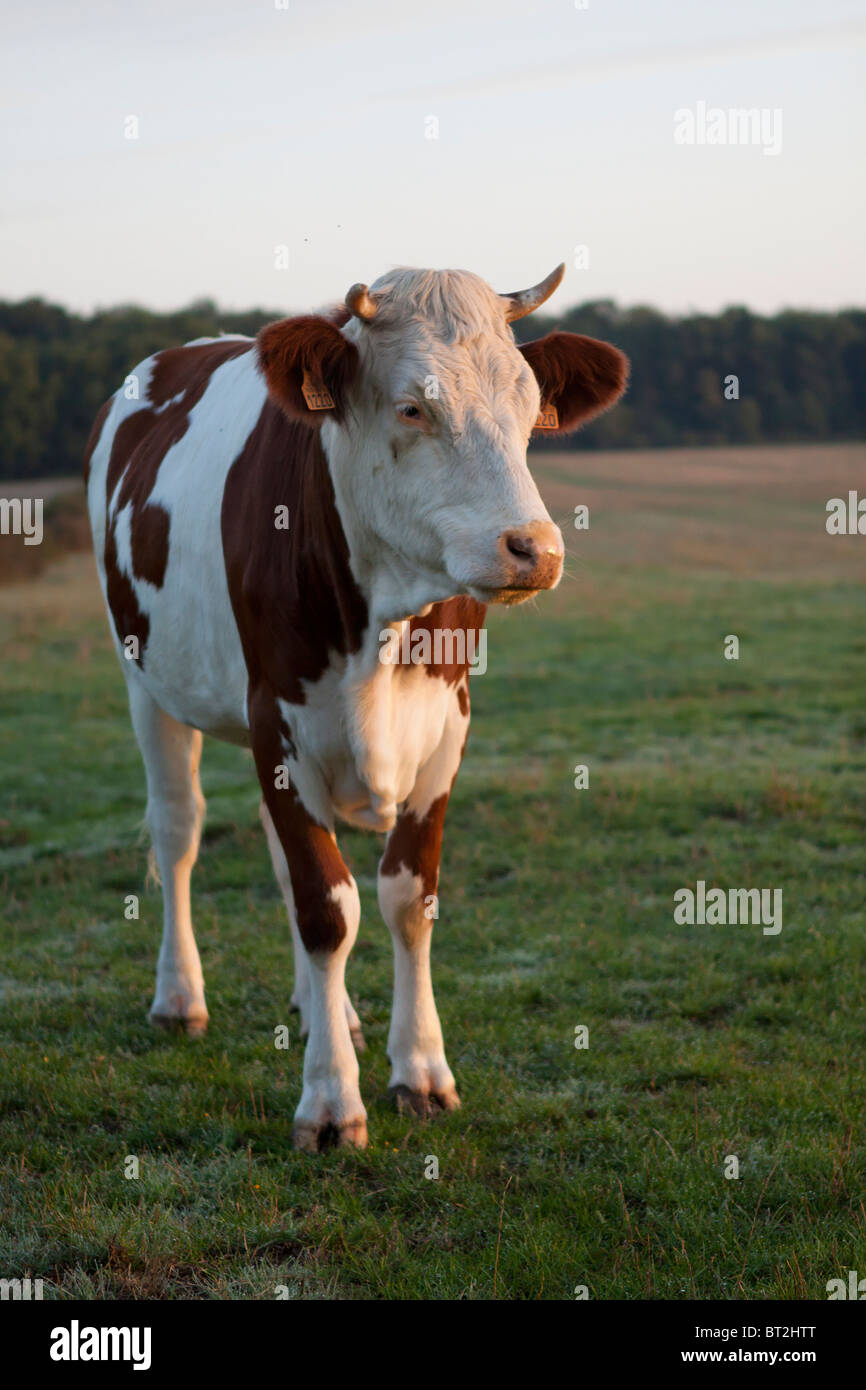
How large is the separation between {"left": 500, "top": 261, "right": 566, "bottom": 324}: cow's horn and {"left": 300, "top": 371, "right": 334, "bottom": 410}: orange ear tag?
0.61m

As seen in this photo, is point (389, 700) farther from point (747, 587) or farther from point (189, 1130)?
point (747, 587)

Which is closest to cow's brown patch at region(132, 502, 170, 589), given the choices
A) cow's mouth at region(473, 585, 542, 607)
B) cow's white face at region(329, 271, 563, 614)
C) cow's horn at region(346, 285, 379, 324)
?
cow's white face at region(329, 271, 563, 614)

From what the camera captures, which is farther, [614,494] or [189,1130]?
[614,494]

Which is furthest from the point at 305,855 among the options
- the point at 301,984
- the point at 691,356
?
the point at 691,356

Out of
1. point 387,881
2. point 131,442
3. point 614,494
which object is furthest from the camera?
point 614,494

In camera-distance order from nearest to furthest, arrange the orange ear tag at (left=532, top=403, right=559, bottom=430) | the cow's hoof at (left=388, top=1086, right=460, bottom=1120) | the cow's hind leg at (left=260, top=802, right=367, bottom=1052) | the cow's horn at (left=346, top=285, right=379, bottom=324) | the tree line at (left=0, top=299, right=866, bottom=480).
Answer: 1. the cow's horn at (left=346, top=285, right=379, bottom=324)
2. the orange ear tag at (left=532, top=403, right=559, bottom=430)
3. the cow's hoof at (left=388, top=1086, right=460, bottom=1120)
4. the cow's hind leg at (left=260, top=802, right=367, bottom=1052)
5. the tree line at (left=0, top=299, right=866, bottom=480)

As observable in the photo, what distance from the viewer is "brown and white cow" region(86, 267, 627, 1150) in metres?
3.85

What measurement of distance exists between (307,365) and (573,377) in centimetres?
100

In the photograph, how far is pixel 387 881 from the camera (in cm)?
485

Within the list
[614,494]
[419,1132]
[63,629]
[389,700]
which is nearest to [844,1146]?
[419,1132]

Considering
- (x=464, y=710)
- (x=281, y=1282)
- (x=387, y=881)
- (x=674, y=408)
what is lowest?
(x=281, y=1282)

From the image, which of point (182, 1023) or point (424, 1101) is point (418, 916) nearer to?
point (424, 1101)

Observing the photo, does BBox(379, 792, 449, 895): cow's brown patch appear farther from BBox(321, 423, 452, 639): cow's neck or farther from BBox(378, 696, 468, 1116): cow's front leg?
BBox(321, 423, 452, 639): cow's neck

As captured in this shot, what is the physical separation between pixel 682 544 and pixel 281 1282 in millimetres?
28568
